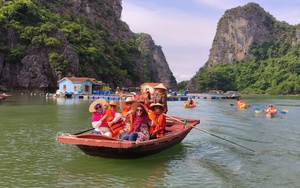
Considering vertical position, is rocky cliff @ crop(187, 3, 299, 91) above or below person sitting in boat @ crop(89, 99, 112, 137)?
above

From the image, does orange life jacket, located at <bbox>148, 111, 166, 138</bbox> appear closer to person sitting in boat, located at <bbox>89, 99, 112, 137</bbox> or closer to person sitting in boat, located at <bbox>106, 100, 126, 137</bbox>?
person sitting in boat, located at <bbox>106, 100, 126, 137</bbox>

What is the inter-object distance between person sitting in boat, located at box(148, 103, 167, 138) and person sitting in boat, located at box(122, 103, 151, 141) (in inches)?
25.0

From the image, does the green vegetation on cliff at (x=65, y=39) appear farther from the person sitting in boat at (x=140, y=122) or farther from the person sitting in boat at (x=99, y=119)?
the person sitting in boat at (x=140, y=122)

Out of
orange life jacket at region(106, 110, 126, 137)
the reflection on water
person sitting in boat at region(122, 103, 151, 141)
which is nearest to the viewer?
the reflection on water

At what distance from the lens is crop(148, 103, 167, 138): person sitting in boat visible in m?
10.4

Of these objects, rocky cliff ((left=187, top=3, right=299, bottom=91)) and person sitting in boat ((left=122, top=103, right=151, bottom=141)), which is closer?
person sitting in boat ((left=122, top=103, right=151, bottom=141))

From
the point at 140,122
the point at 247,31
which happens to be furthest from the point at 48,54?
the point at 247,31

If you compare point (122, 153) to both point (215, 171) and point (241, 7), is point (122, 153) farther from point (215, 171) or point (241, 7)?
point (241, 7)

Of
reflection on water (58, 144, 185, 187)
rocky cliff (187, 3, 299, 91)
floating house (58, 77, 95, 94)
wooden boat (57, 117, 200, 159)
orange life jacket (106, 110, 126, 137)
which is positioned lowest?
reflection on water (58, 144, 185, 187)

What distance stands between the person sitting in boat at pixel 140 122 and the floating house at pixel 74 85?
45.6m

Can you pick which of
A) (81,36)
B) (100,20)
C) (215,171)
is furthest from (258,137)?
(100,20)

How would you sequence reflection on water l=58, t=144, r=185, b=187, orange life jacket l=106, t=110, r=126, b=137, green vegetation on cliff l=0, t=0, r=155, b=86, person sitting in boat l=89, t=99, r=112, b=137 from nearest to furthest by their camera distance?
1. reflection on water l=58, t=144, r=185, b=187
2. person sitting in boat l=89, t=99, r=112, b=137
3. orange life jacket l=106, t=110, r=126, b=137
4. green vegetation on cliff l=0, t=0, r=155, b=86

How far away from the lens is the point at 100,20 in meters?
97.6

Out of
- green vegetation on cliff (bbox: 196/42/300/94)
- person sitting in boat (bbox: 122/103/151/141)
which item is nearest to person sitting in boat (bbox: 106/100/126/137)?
person sitting in boat (bbox: 122/103/151/141)
